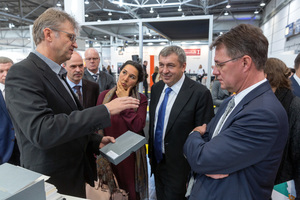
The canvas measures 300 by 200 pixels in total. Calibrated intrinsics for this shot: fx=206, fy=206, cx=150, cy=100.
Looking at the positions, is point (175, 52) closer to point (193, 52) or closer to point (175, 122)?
point (175, 122)

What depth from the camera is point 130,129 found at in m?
2.09

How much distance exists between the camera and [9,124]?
2.25 metres

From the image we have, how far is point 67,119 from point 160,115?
115 cm

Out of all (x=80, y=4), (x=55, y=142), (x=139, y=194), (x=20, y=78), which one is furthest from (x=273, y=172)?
(x=80, y=4)

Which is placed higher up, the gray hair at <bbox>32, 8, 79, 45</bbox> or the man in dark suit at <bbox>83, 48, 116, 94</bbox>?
the gray hair at <bbox>32, 8, 79, 45</bbox>

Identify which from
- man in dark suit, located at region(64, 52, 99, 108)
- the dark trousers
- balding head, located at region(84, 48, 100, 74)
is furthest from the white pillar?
the dark trousers

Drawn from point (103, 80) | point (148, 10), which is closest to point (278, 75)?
point (103, 80)

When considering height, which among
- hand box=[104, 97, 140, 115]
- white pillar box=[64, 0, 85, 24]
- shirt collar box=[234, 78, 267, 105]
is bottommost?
hand box=[104, 97, 140, 115]

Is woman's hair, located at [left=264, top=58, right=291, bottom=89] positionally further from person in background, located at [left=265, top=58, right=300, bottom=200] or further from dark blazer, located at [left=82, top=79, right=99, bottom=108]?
dark blazer, located at [left=82, top=79, right=99, bottom=108]

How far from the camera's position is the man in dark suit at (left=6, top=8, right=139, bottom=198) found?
1.02 metres

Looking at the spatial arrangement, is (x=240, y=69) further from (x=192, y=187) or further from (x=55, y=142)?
(x=55, y=142)

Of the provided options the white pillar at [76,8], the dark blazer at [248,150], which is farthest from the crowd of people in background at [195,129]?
the white pillar at [76,8]

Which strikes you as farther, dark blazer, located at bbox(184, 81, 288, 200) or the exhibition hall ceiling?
the exhibition hall ceiling

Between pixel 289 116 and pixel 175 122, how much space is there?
1.08 m
